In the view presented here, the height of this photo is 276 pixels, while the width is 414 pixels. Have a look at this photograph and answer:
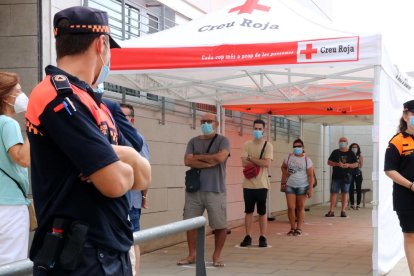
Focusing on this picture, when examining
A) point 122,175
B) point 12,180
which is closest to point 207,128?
Result: point 12,180

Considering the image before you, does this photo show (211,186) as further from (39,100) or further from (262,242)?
(39,100)

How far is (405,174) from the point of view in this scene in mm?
5805

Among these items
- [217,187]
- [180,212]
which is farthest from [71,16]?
[180,212]

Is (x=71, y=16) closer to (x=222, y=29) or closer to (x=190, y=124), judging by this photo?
(x=222, y=29)

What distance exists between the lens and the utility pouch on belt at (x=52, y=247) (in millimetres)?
1842

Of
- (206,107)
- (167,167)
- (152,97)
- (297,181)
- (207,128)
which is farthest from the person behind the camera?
(206,107)

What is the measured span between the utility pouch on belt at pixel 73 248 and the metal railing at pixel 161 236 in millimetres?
286

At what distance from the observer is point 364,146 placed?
20531 millimetres

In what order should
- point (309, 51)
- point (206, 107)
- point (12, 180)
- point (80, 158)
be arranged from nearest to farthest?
point (80, 158), point (12, 180), point (309, 51), point (206, 107)

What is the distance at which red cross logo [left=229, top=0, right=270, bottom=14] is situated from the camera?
7539 mm

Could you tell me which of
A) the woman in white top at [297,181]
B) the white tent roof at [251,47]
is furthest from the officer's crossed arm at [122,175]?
the woman in white top at [297,181]

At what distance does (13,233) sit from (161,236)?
35.2 inches

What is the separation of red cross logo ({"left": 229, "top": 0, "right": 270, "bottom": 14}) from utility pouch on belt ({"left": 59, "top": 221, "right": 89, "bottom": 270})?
599 centimetres

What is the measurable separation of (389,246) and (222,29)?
3.23 metres
